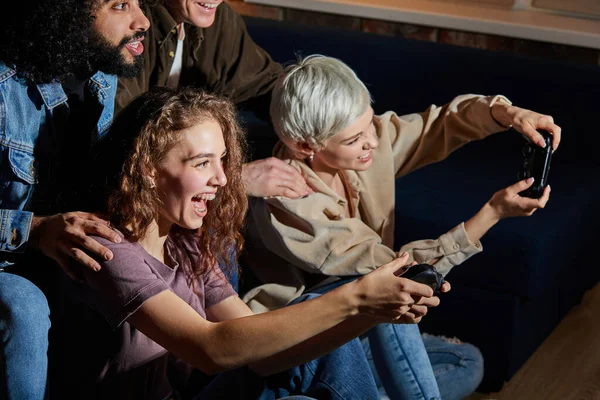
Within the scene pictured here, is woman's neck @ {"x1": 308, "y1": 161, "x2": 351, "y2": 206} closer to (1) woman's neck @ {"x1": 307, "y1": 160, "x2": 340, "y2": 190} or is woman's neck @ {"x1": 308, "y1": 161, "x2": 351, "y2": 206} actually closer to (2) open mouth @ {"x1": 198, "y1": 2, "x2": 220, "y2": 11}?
(1) woman's neck @ {"x1": 307, "y1": 160, "x2": 340, "y2": 190}

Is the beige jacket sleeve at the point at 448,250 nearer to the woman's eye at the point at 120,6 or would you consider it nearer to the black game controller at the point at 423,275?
the black game controller at the point at 423,275

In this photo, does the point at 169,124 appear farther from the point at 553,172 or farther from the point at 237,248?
the point at 553,172

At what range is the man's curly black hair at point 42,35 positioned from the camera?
69.3 inches

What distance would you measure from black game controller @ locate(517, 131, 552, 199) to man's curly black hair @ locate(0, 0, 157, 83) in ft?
3.10

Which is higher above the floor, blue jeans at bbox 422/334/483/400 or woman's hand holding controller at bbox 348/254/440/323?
woman's hand holding controller at bbox 348/254/440/323

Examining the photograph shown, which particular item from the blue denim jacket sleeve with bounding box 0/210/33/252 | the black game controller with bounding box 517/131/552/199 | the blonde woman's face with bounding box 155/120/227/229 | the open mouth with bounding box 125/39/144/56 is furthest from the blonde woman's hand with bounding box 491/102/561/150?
the blue denim jacket sleeve with bounding box 0/210/33/252

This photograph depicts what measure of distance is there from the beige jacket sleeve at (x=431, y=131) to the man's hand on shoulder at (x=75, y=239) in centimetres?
85

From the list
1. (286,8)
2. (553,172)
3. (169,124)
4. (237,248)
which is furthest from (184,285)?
(286,8)

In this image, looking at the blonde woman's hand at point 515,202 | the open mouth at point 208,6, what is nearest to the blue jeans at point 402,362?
the blonde woman's hand at point 515,202

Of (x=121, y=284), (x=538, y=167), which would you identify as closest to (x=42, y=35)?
(x=121, y=284)

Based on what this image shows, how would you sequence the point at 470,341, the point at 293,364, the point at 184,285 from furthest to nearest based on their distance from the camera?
the point at 470,341, the point at 184,285, the point at 293,364

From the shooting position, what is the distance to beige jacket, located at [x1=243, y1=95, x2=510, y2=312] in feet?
6.56

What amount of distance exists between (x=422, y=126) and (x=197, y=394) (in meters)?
0.88

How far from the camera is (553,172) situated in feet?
9.09
